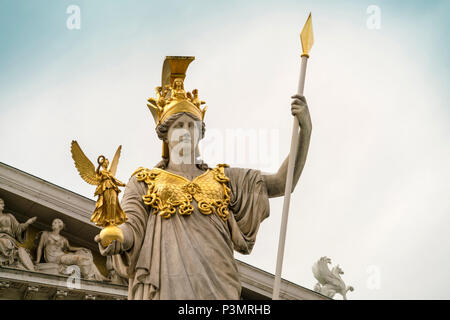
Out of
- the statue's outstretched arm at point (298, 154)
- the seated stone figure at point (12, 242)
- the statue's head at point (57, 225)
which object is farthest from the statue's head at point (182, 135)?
the statue's head at point (57, 225)

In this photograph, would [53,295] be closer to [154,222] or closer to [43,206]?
[43,206]

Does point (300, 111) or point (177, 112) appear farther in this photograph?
point (177, 112)

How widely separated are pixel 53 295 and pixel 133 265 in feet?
33.3

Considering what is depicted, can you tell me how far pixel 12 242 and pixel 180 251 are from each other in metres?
11.2

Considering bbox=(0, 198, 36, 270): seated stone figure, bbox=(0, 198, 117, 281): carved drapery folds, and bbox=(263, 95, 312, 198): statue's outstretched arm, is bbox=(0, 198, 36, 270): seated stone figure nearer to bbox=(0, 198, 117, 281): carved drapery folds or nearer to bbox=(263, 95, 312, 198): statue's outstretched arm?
bbox=(0, 198, 117, 281): carved drapery folds

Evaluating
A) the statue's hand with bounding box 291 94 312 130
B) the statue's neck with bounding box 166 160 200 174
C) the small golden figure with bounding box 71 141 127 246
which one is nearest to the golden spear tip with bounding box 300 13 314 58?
the statue's hand with bounding box 291 94 312 130

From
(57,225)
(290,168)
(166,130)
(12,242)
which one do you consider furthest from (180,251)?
(57,225)

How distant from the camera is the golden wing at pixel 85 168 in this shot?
939cm

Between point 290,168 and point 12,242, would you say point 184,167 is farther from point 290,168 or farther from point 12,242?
point 12,242

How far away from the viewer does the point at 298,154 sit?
10.0m
